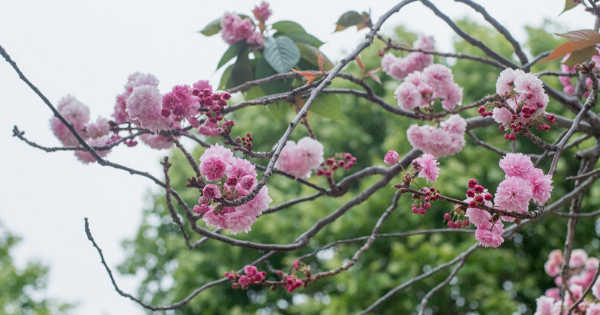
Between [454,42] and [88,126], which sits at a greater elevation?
[454,42]

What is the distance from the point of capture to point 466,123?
5.33 feet

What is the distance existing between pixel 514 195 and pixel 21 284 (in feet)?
41.5

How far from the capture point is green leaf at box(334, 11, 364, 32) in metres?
1.70

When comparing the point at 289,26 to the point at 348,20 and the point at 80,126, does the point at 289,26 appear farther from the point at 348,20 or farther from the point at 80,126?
the point at 80,126

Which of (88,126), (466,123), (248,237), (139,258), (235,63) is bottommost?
(466,123)

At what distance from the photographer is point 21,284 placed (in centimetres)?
1079

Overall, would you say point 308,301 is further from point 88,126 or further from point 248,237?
point 88,126

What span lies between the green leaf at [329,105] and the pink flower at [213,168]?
835 millimetres

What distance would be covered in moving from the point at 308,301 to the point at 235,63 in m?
4.53

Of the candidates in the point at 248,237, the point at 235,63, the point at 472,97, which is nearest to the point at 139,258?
the point at 248,237

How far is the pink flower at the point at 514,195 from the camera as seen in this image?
892 millimetres

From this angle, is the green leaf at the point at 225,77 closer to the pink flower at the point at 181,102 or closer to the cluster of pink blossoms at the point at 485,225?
the pink flower at the point at 181,102

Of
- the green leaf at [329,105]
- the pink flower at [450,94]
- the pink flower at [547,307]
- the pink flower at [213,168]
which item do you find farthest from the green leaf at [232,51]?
the pink flower at [547,307]

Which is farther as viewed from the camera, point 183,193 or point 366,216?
point 183,193
